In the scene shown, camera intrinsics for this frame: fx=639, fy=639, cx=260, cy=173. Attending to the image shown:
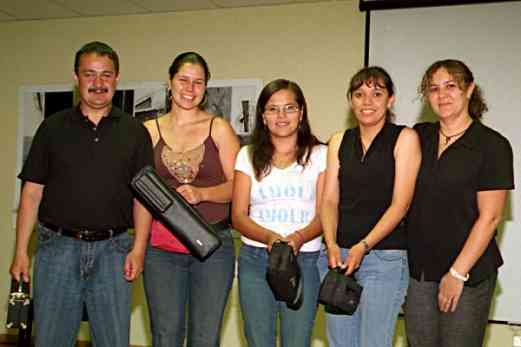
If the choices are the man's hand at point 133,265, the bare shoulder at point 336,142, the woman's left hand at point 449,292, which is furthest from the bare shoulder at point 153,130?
the woman's left hand at point 449,292

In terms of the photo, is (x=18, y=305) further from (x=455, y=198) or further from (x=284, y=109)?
(x=455, y=198)

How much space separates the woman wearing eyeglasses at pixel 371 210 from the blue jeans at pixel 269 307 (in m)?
0.08

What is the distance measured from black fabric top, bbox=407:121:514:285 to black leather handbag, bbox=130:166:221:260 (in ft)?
2.51

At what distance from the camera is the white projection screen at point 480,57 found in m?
3.91

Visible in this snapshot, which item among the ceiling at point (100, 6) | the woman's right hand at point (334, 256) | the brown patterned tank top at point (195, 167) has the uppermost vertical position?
the ceiling at point (100, 6)

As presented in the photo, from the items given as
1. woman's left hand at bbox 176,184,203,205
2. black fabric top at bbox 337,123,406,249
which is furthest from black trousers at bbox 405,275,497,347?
woman's left hand at bbox 176,184,203,205

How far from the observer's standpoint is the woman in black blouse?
2.26 metres

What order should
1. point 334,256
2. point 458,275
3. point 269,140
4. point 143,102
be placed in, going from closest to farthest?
1. point 458,275
2. point 334,256
3. point 269,140
4. point 143,102

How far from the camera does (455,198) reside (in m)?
2.29

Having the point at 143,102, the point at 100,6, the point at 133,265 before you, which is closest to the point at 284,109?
the point at 133,265

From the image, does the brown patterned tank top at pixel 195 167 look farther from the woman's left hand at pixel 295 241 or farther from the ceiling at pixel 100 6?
the ceiling at pixel 100 6

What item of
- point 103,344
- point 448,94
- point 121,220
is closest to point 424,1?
point 448,94

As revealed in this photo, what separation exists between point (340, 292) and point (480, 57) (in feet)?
7.67

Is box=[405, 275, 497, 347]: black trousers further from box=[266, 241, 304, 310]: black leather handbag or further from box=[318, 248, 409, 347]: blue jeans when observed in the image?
box=[266, 241, 304, 310]: black leather handbag
